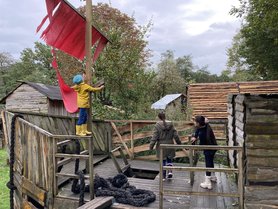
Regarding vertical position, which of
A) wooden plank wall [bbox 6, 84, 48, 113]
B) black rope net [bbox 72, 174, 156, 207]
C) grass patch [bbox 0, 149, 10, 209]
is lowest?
grass patch [bbox 0, 149, 10, 209]

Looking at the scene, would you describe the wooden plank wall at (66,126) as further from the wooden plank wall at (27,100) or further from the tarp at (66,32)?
the wooden plank wall at (27,100)

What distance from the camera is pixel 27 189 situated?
7.23 m

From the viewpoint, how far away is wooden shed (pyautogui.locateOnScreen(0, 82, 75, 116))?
2450 centimetres

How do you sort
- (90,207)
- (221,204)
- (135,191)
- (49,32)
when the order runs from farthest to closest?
(49,32) → (135,191) → (221,204) → (90,207)

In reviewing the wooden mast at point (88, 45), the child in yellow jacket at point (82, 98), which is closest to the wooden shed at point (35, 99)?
the child in yellow jacket at point (82, 98)

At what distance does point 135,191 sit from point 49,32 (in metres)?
3.66

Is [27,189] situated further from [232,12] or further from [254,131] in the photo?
[232,12]

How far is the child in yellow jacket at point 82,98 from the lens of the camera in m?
6.77

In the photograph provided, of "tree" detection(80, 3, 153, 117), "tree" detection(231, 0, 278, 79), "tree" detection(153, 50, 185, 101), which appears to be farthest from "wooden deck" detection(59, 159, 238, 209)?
"tree" detection(153, 50, 185, 101)

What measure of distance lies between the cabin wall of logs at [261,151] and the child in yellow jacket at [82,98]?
3.08m

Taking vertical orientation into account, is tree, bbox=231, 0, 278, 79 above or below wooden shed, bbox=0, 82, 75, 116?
above

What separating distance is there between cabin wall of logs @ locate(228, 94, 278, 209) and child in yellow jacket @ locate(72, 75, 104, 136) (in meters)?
3.08

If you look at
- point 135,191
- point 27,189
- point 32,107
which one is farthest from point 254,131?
point 32,107

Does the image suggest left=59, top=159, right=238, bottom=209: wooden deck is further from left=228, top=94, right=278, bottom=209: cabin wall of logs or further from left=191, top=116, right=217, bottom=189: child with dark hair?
left=228, top=94, right=278, bottom=209: cabin wall of logs
